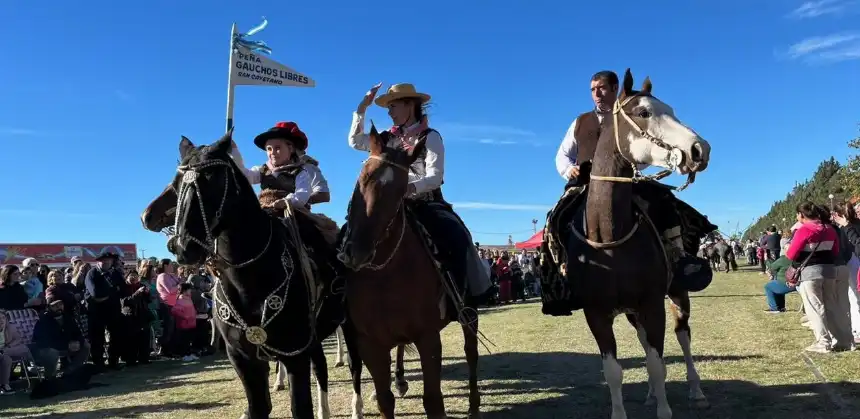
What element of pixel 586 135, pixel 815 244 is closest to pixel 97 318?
pixel 586 135

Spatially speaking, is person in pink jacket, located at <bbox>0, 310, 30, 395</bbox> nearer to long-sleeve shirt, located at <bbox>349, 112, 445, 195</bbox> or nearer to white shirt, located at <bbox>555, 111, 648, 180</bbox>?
long-sleeve shirt, located at <bbox>349, 112, 445, 195</bbox>

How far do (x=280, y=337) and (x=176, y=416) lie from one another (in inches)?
150

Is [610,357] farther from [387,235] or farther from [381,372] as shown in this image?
[387,235]

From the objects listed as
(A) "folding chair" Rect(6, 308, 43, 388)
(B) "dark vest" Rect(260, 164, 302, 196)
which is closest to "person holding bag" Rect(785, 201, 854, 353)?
(B) "dark vest" Rect(260, 164, 302, 196)

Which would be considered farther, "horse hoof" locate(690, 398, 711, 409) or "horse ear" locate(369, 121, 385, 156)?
"horse hoof" locate(690, 398, 711, 409)

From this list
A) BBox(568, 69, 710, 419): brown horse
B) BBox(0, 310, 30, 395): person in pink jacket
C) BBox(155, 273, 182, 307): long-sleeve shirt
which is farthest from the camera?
BBox(155, 273, 182, 307): long-sleeve shirt

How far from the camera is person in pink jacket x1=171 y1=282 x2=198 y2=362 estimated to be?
12797 mm

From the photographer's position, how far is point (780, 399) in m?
5.80

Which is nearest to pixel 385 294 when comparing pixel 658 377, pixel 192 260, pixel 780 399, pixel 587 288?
pixel 192 260

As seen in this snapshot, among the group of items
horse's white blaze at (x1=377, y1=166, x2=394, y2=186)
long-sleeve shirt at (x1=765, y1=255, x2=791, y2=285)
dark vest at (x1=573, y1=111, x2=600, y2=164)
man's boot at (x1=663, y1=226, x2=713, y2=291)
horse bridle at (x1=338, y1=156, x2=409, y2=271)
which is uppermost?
dark vest at (x1=573, y1=111, x2=600, y2=164)

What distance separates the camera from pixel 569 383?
7238 millimetres

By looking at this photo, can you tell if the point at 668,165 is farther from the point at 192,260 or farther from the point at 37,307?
the point at 37,307

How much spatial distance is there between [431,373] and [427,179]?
59.7 inches

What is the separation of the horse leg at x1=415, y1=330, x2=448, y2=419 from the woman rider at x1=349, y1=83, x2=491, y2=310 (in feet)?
2.24
